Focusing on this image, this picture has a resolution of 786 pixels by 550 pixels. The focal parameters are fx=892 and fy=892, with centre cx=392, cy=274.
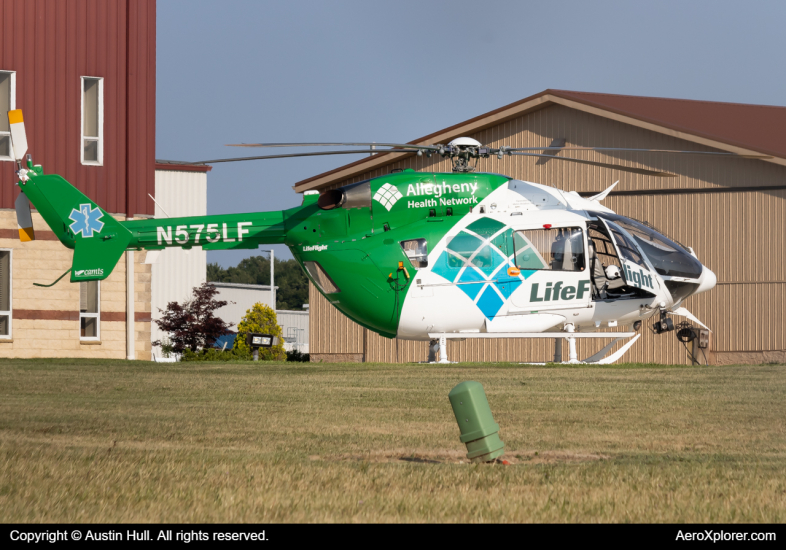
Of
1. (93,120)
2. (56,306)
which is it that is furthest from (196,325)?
(93,120)

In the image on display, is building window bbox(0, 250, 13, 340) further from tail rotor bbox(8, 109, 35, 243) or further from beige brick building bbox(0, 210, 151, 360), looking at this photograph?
tail rotor bbox(8, 109, 35, 243)

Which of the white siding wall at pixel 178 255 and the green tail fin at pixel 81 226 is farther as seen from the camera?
the white siding wall at pixel 178 255

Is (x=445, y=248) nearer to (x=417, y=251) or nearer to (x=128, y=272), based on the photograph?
(x=417, y=251)

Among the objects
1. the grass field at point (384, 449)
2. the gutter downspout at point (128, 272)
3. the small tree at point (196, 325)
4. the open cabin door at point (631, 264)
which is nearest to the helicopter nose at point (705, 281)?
the open cabin door at point (631, 264)

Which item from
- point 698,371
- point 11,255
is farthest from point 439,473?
point 11,255

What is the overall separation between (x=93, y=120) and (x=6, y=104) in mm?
2182

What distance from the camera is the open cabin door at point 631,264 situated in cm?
1510

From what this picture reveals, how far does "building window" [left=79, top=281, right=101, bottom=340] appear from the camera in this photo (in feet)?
78.2

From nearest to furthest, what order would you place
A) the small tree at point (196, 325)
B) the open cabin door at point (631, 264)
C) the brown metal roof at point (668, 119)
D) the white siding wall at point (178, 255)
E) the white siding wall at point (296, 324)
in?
the open cabin door at point (631, 264) < the brown metal roof at point (668, 119) < the small tree at point (196, 325) < the white siding wall at point (178, 255) < the white siding wall at point (296, 324)

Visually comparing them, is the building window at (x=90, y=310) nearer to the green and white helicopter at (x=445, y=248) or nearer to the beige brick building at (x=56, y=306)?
the beige brick building at (x=56, y=306)

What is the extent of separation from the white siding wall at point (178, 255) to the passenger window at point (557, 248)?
A: 33.4 m

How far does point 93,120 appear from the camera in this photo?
24109 millimetres
